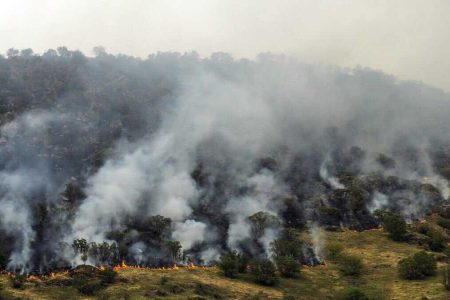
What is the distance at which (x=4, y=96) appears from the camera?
5394 inches

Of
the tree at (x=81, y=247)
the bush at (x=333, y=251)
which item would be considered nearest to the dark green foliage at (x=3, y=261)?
the tree at (x=81, y=247)

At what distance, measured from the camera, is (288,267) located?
2923 inches

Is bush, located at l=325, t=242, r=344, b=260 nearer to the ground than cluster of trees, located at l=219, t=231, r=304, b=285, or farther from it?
farther from it

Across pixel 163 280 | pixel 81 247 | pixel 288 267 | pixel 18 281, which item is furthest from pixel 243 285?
pixel 18 281

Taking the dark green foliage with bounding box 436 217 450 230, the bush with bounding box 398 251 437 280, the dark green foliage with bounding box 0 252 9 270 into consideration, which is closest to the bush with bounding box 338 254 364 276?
the bush with bounding box 398 251 437 280

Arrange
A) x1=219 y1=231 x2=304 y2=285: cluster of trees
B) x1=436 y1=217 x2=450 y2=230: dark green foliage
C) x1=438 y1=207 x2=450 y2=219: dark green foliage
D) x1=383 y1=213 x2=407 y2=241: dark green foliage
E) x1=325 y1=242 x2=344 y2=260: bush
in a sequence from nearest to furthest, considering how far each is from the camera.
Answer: x1=219 y1=231 x2=304 y2=285: cluster of trees
x1=325 y1=242 x2=344 y2=260: bush
x1=383 y1=213 x2=407 y2=241: dark green foliage
x1=436 y1=217 x2=450 y2=230: dark green foliage
x1=438 y1=207 x2=450 y2=219: dark green foliage

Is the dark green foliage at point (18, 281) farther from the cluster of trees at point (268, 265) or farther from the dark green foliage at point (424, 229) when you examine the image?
the dark green foliage at point (424, 229)

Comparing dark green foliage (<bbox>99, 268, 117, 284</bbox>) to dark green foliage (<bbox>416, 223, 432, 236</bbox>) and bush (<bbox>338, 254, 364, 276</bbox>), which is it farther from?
dark green foliage (<bbox>416, 223, 432, 236</bbox>)

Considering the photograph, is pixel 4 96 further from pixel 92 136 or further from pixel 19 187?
pixel 19 187

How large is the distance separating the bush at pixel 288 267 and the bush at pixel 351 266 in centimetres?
770

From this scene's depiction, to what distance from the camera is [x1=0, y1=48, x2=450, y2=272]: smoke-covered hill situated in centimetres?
8981

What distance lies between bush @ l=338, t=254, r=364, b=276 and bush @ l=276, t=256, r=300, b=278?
770 centimetres

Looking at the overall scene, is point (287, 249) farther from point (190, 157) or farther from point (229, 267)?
point (190, 157)

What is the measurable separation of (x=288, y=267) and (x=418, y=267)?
19.5m
